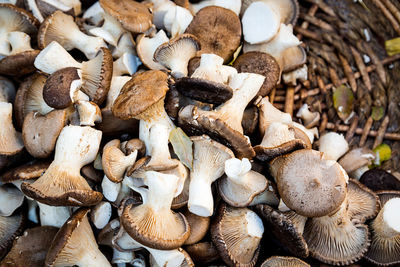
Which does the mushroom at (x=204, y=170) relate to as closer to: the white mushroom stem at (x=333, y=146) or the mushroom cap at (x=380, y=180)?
the white mushroom stem at (x=333, y=146)

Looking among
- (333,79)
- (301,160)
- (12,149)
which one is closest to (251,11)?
(333,79)

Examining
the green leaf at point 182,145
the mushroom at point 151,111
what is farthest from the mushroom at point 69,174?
the green leaf at point 182,145

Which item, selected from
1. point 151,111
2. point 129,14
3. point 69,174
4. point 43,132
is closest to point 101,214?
point 69,174

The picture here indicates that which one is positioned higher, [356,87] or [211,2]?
[211,2]

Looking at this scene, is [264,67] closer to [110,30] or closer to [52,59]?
[110,30]

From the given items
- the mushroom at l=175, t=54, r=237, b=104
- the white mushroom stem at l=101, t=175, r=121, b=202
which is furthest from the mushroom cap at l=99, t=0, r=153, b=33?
the white mushroom stem at l=101, t=175, r=121, b=202

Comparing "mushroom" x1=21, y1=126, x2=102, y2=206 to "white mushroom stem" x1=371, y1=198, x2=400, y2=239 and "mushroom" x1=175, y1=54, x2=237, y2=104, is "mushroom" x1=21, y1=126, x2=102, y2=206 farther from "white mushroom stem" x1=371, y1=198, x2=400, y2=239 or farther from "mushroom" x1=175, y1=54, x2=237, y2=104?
"white mushroom stem" x1=371, y1=198, x2=400, y2=239

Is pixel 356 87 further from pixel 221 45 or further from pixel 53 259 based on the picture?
pixel 53 259
